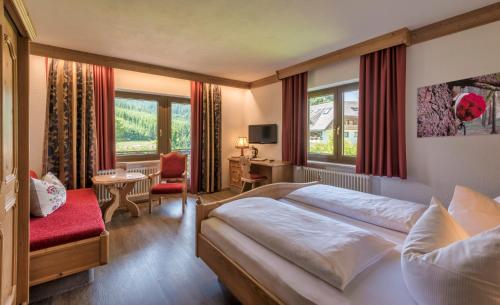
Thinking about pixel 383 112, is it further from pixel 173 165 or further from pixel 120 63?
pixel 120 63

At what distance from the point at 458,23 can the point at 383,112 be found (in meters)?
1.14

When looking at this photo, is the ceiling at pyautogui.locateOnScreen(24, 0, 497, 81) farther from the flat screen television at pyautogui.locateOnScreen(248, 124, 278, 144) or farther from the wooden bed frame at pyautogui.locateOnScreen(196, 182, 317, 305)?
the wooden bed frame at pyautogui.locateOnScreen(196, 182, 317, 305)

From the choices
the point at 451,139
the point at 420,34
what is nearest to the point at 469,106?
the point at 451,139

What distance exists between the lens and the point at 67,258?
1.97 meters

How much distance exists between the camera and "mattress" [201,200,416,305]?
41.5 inches

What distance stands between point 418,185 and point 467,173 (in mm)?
489

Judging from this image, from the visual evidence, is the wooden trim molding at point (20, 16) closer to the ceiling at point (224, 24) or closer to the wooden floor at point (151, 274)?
the ceiling at point (224, 24)

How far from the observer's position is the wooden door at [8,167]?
124 centimetres

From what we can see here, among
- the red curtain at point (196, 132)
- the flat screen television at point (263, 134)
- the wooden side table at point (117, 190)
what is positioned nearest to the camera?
the wooden side table at point (117, 190)

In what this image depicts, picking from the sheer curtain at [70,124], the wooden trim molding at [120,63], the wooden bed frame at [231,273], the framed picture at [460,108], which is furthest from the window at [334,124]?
the sheer curtain at [70,124]

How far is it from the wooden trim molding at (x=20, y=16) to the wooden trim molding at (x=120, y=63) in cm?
232

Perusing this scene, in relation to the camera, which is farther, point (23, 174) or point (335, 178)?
point (335, 178)

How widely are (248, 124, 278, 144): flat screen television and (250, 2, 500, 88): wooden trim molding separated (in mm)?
1408

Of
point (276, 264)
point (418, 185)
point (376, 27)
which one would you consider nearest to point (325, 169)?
point (418, 185)
